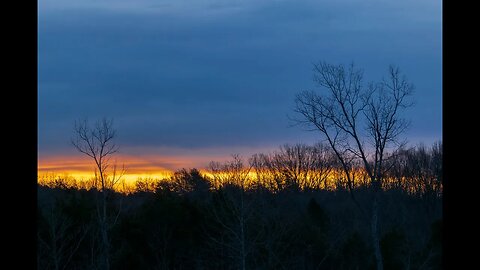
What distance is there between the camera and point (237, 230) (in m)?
24.1

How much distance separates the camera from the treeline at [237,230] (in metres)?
24.5

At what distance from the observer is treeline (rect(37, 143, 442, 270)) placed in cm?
2455

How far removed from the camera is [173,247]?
2880 cm

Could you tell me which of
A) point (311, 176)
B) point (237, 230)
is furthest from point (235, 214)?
point (311, 176)

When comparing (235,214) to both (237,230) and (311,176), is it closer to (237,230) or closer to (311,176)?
(237,230)

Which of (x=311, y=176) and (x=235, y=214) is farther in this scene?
(x=311, y=176)

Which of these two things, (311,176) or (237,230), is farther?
(311,176)

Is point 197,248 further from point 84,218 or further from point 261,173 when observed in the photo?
point 261,173
